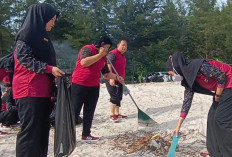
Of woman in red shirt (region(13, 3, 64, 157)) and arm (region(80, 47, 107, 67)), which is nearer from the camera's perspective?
woman in red shirt (region(13, 3, 64, 157))

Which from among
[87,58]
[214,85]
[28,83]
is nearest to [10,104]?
[87,58]

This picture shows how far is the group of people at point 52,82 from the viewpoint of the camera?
2646 millimetres

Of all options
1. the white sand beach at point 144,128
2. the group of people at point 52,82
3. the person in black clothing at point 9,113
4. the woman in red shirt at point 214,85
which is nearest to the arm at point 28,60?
the group of people at point 52,82

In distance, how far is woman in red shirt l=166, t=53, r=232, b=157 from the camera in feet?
11.1

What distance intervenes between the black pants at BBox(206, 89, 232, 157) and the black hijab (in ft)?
6.55

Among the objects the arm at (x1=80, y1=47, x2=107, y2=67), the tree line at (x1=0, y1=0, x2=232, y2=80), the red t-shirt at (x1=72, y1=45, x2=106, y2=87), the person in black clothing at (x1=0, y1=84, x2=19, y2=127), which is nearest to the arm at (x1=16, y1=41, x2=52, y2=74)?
the arm at (x1=80, y1=47, x2=107, y2=67)

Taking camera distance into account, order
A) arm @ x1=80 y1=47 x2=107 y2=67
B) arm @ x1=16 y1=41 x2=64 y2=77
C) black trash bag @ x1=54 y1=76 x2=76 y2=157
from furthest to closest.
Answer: arm @ x1=80 y1=47 x2=107 y2=67 < black trash bag @ x1=54 y1=76 x2=76 y2=157 < arm @ x1=16 y1=41 x2=64 y2=77

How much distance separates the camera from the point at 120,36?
21344 millimetres

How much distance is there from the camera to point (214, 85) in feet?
11.7

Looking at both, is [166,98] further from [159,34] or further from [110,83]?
[159,34]

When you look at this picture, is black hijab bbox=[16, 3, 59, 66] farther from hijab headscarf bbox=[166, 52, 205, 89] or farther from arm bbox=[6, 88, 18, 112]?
arm bbox=[6, 88, 18, 112]

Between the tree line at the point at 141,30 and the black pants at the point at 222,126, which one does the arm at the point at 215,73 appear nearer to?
the black pants at the point at 222,126

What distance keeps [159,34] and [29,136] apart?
20.4 metres

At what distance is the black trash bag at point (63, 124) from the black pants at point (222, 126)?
1.68 meters
